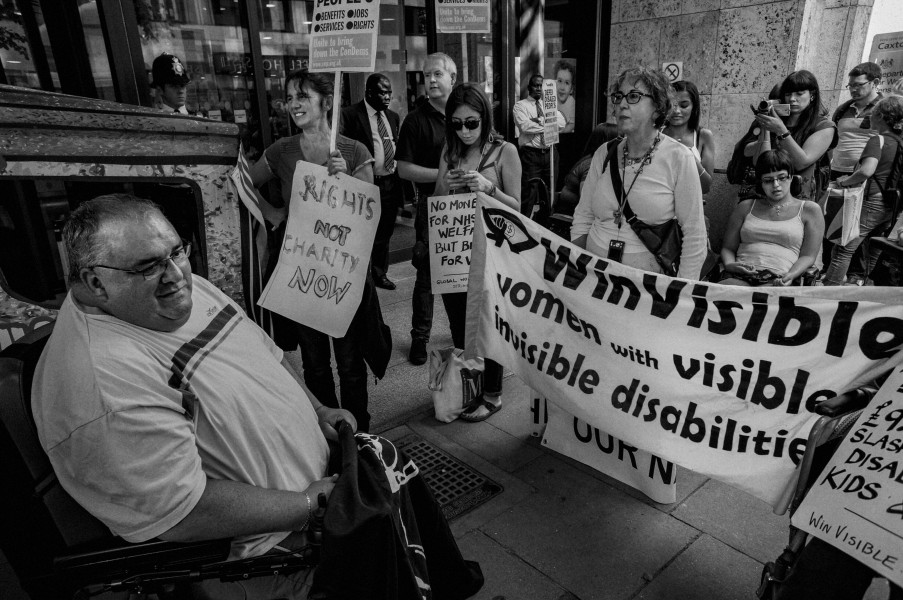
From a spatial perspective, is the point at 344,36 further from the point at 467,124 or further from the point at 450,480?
the point at 450,480

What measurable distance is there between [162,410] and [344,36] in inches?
94.9

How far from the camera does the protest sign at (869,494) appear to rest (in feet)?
5.40

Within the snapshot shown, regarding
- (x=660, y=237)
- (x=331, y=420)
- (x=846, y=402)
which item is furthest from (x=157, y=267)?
(x=660, y=237)

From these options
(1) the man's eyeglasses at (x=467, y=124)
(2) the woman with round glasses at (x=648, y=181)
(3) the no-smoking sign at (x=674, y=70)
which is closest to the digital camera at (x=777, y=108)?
(3) the no-smoking sign at (x=674, y=70)

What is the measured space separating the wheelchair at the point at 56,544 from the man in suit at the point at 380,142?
442 centimetres

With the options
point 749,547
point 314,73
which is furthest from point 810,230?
point 314,73

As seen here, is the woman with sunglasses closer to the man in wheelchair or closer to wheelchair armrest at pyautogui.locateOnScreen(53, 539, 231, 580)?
the man in wheelchair

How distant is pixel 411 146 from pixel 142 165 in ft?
7.65

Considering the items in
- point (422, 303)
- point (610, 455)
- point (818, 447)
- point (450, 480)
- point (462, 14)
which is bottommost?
point (450, 480)

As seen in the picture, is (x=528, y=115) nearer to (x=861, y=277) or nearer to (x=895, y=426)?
(x=861, y=277)

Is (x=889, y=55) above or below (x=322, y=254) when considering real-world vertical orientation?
above

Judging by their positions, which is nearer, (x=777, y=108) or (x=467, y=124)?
(x=467, y=124)

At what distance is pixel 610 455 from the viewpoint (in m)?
3.02

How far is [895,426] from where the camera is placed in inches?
69.4
